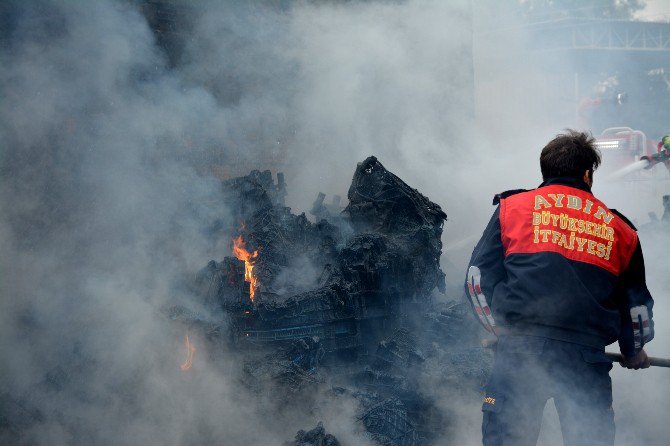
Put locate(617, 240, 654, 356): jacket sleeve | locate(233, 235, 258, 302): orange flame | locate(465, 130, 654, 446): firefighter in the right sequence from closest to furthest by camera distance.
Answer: locate(465, 130, 654, 446): firefighter
locate(617, 240, 654, 356): jacket sleeve
locate(233, 235, 258, 302): orange flame

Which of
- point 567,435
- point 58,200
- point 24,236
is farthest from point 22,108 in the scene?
point 567,435

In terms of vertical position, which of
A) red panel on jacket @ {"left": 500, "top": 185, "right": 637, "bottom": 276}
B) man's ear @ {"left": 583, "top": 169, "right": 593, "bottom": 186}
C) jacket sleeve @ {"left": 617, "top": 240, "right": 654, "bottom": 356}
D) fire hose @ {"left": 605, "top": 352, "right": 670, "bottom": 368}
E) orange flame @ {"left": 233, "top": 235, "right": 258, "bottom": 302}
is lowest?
orange flame @ {"left": 233, "top": 235, "right": 258, "bottom": 302}

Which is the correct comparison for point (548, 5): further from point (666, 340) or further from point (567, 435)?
point (567, 435)

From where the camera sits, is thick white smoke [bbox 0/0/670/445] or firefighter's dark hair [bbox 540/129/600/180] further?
thick white smoke [bbox 0/0/670/445]

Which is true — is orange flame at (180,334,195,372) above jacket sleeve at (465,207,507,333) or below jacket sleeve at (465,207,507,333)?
below

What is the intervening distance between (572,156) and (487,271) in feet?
1.95

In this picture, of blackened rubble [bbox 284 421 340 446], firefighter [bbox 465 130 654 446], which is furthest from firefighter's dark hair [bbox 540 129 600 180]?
blackened rubble [bbox 284 421 340 446]

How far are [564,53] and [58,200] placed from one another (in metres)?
20.8

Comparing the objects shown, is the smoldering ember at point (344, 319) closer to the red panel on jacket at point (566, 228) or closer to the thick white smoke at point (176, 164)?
the thick white smoke at point (176, 164)

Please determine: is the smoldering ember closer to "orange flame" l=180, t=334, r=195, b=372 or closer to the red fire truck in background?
"orange flame" l=180, t=334, r=195, b=372

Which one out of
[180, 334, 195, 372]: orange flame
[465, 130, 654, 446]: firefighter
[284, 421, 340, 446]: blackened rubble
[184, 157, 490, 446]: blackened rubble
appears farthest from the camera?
[180, 334, 195, 372]: orange flame

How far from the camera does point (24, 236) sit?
16.6 feet

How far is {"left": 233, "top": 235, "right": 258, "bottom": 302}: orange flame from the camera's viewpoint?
16.3 ft

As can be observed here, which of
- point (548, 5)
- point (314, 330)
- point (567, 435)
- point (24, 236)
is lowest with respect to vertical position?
point (314, 330)
